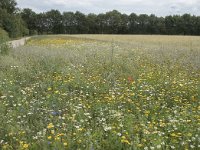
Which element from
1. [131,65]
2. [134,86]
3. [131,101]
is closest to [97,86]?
[134,86]

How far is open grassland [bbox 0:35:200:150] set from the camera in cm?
484

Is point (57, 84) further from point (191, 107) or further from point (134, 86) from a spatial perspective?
point (191, 107)

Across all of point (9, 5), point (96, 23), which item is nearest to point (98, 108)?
point (9, 5)

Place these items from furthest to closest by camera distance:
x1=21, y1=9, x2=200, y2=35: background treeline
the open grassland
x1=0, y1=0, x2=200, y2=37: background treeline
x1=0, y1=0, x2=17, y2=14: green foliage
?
1. x1=21, y1=9, x2=200, y2=35: background treeline
2. x1=0, y1=0, x2=200, y2=37: background treeline
3. x1=0, y1=0, x2=17, y2=14: green foliage
4. the open grassland

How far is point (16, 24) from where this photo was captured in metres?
57.7

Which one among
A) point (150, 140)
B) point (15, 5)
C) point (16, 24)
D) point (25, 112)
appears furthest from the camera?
point (15, 5)

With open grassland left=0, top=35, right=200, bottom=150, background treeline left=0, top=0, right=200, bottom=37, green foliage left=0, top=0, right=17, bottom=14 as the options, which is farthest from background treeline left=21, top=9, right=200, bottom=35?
open grassland left=0, top=35, right=200, bottom=150

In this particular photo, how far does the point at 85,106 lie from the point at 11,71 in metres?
4.12

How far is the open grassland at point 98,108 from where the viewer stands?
4.84 m

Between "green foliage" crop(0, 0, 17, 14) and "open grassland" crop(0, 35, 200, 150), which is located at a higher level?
"green foliage" crop(0, 0, 17, 14)

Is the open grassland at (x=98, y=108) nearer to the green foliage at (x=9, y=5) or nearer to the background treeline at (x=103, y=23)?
the green foliage at (x=9, y=5)

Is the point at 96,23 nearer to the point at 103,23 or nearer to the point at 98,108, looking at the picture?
the point at 103,23

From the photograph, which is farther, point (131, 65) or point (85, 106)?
point (131, 65)

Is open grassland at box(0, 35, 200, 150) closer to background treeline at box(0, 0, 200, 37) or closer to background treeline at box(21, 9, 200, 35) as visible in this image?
background treeline at box(0, 0, 200, 37)
